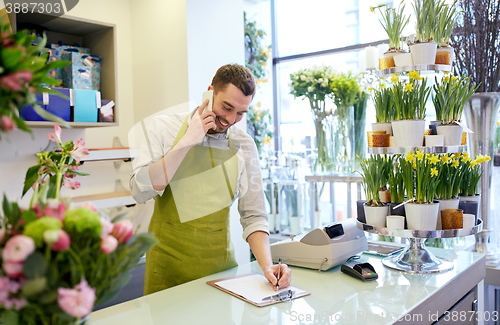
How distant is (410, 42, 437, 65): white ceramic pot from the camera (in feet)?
5.65

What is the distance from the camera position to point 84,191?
9.11 feet

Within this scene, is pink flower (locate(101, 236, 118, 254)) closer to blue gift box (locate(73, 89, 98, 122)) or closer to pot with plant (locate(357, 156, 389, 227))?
pot with plant (locate(357, 156, 389, 227))

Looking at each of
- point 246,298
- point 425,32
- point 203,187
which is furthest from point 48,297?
point 425,32

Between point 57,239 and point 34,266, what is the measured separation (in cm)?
4

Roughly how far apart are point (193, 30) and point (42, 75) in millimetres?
2330

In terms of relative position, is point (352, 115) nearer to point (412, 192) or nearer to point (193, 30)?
point (193, 30)

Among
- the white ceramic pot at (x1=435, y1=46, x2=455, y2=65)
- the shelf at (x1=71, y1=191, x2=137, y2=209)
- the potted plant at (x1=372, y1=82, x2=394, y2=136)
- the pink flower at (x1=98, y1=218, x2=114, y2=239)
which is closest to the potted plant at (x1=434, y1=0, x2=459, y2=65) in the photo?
the white ceramic pot at (x1=435, y1=46, x2=455, y2=65)

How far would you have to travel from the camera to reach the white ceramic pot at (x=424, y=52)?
5.65 feet

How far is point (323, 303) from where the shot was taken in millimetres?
1299

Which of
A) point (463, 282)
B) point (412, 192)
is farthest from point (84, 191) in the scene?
point (463, 282)

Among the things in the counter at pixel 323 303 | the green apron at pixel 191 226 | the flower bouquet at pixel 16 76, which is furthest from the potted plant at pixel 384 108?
the flower bouquet at pixel 16 76

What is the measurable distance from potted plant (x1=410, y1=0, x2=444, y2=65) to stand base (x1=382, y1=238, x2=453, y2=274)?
2.51 feet

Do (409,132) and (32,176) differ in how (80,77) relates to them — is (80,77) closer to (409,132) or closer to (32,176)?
(32,176)

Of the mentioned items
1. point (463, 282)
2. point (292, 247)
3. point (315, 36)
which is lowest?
point (463, 282)
